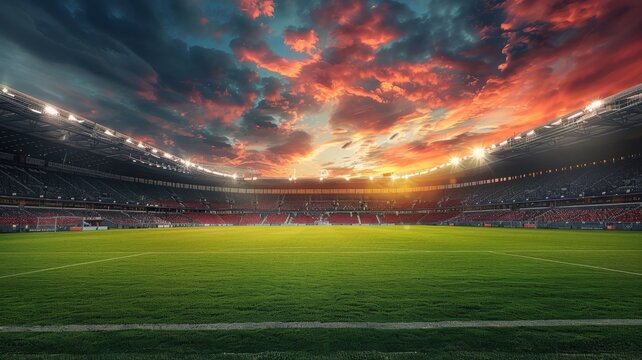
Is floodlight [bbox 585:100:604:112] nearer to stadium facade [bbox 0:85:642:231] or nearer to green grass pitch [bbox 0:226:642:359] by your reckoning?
stadium facade [bbox 0:85:642:231]

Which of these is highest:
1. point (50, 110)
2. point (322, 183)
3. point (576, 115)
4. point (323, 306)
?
→ point (50, 110)

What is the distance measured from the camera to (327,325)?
4.53 meters

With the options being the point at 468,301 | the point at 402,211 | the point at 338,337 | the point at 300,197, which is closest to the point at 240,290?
the point at 338,337

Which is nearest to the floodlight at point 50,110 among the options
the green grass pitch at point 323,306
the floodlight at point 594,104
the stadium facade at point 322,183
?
the stadium facade at point 322,183

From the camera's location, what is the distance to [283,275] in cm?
872

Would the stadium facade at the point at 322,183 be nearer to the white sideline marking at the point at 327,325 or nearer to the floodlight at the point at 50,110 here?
the floodlight at the point at 50,110

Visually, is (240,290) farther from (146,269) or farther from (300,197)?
(300,197)

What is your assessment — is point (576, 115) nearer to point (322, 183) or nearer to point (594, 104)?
point (594, 104)

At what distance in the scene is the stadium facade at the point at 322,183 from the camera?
118 ft

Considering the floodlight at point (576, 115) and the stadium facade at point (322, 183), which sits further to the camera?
the stadium facade at point (322, 183)

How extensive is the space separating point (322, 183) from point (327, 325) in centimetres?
9404

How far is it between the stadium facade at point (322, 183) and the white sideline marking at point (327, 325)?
29825 mm

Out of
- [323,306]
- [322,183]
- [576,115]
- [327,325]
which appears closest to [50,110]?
[323,306]

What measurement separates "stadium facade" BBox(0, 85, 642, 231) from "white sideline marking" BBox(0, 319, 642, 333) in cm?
2982
